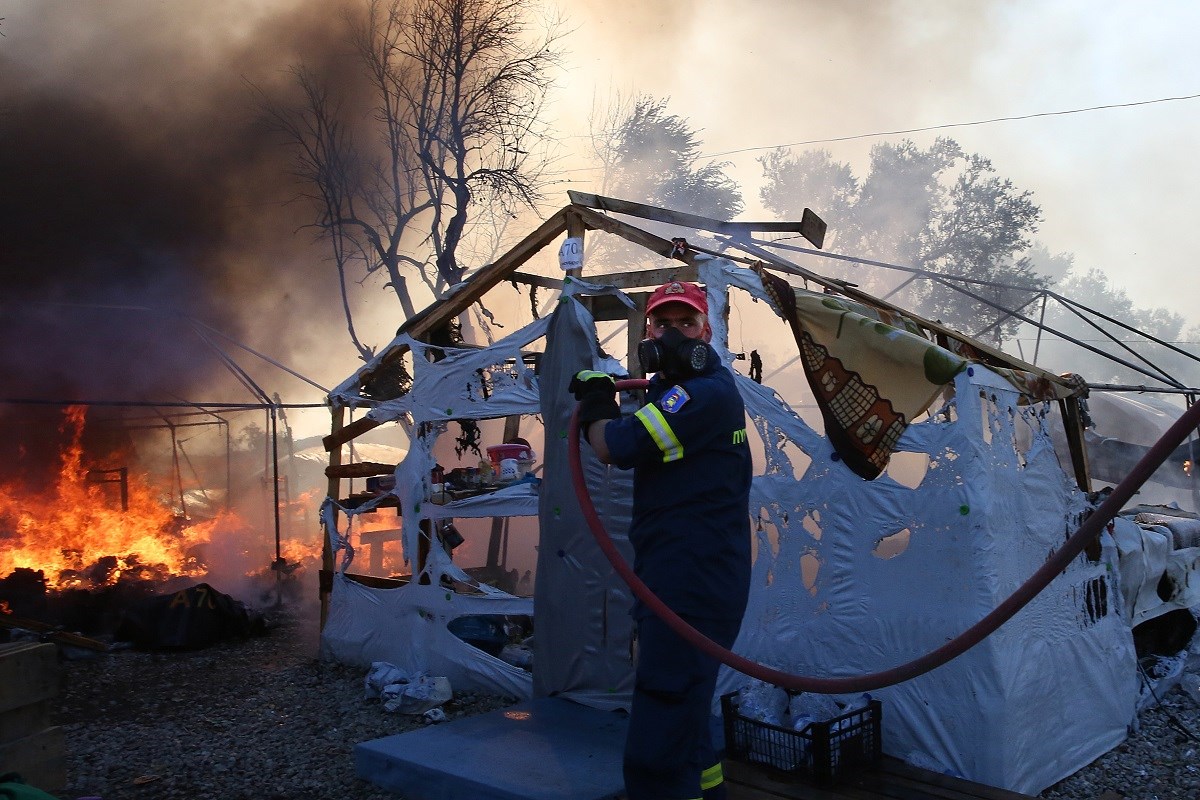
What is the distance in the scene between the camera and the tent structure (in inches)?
180

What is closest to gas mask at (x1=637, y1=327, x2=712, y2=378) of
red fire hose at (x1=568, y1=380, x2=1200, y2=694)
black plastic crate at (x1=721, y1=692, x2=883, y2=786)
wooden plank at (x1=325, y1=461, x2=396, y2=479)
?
red fire hose at (x1=568, y1=380, x2=1200, y2=694)

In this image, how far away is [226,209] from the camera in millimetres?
14523

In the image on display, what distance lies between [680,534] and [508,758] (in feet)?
6.78

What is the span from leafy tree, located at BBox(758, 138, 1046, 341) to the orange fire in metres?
20.4

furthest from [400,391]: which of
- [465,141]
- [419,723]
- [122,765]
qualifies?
[465,141]

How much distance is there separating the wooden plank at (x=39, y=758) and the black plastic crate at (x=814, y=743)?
3.12 metres

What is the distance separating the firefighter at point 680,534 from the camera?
3.20m

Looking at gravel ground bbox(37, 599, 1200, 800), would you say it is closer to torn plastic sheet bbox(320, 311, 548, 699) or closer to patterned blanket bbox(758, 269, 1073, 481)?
torn plastic sheet bbox(320, 311, 548, 699)

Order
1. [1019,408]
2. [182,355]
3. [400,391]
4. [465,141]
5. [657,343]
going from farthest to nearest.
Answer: [465,141], [182,355], [400,391], [1019,408], [657,343]

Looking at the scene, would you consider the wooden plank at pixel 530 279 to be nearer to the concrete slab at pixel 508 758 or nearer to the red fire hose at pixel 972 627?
the concrete slab at pixel 508 758

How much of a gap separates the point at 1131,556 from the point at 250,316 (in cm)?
1358

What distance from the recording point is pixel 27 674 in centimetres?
382

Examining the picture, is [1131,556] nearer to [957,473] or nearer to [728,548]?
[957,473]

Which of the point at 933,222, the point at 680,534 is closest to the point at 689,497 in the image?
the point at 680,534
